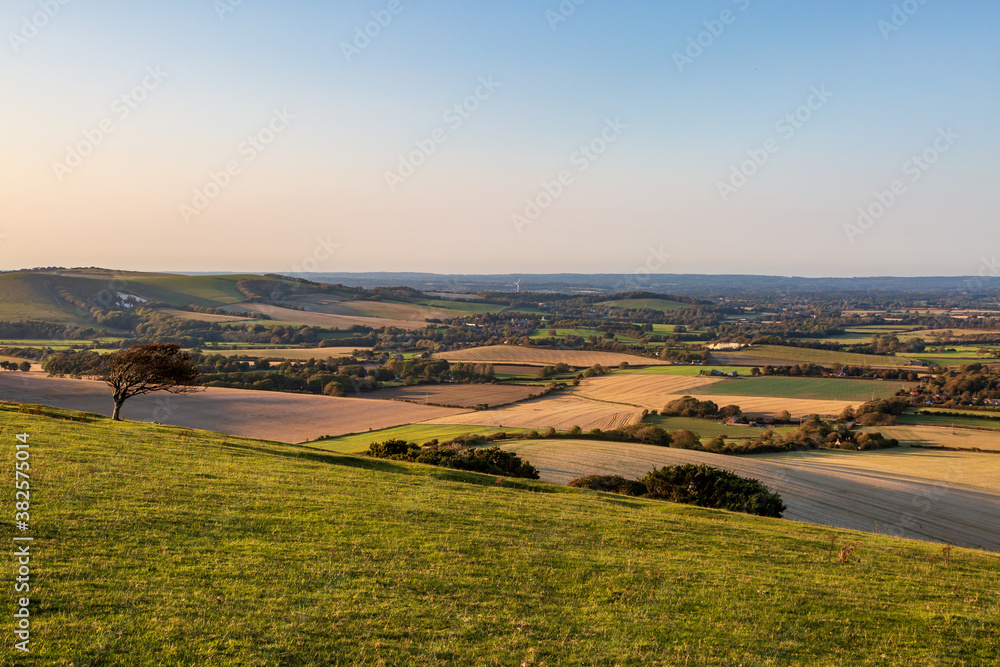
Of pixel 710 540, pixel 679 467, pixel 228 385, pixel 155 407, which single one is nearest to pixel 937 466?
pixel 679 467

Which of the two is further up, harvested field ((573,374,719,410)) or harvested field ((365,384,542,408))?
harvested field ((573,374,719,410))

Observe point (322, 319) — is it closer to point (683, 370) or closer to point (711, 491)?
point (683, 370)

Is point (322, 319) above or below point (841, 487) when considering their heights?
above

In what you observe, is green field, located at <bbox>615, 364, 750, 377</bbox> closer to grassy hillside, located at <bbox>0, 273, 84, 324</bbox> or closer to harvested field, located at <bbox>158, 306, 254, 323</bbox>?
harvested field, located at <bbox>158, 306, 254, 323</bbox>

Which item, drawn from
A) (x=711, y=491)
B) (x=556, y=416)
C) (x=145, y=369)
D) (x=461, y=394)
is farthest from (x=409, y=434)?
(x=711, y=491)

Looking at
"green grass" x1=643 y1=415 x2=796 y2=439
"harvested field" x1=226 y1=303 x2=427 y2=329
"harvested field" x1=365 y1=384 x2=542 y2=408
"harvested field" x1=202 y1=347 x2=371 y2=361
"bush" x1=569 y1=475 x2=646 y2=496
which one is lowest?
"harvested field" x1=365 y1=384 x2=542 y2=408


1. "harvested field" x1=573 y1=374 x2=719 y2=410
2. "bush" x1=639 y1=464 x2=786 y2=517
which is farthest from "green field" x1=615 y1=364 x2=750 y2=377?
"bush" x1=639 y1=464 x2=786 y2=517
